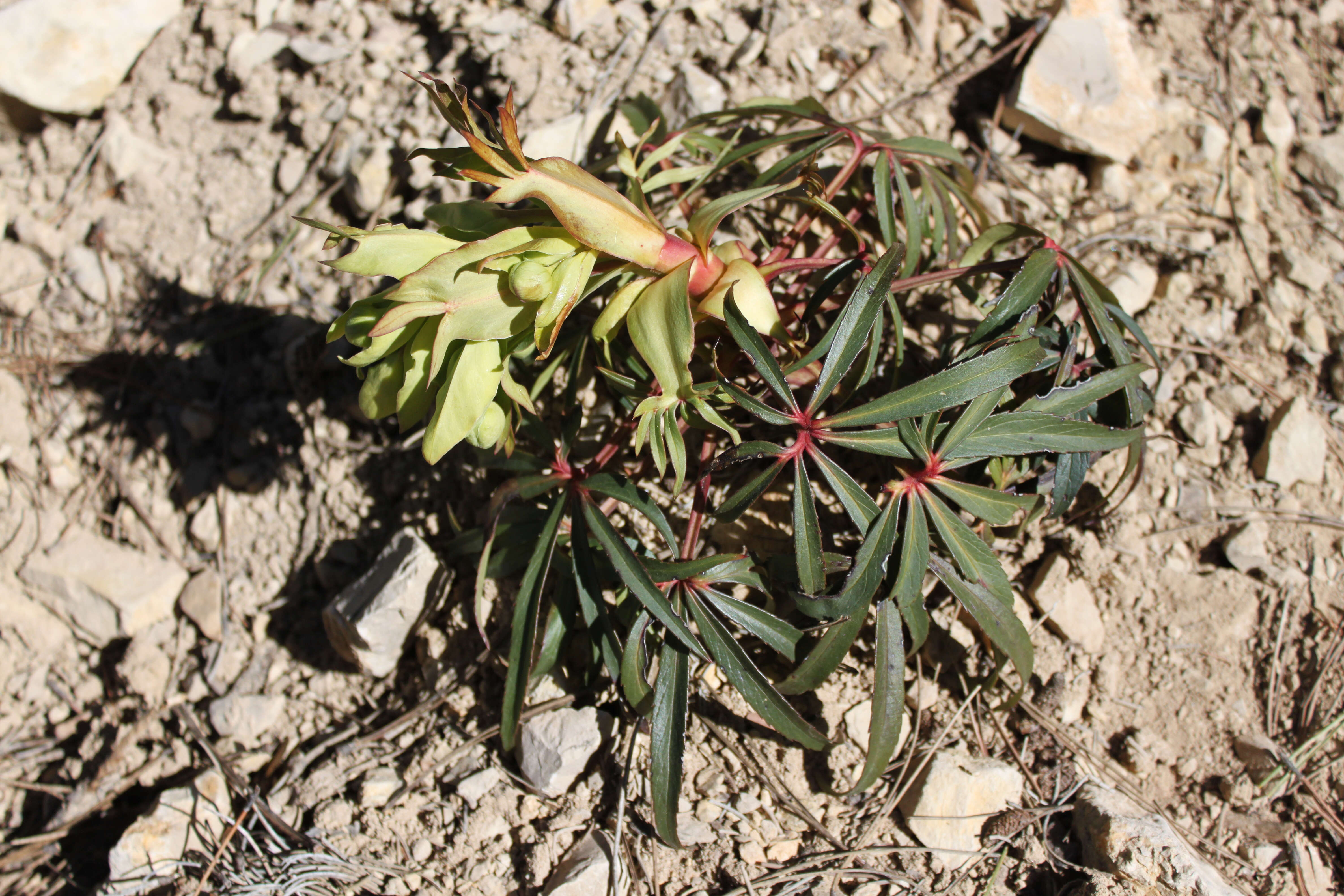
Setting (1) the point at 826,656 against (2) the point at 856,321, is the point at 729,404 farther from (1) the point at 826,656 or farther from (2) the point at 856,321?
(1) the point at 826,656

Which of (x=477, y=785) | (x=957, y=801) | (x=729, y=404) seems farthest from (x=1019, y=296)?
(x=477, y=785)

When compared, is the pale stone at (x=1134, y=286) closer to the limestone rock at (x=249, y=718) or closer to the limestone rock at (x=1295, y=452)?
the limestone rock at (x=1295, y=452)

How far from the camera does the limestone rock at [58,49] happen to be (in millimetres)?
2686

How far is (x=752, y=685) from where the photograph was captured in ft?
5.09

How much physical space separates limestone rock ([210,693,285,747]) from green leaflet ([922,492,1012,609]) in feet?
5.43

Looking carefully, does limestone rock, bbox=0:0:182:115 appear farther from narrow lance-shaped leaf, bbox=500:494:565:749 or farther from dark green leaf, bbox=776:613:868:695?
dark green leaf, bbox=776:613:868:695

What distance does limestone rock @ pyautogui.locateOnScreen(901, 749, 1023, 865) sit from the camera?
1647mm

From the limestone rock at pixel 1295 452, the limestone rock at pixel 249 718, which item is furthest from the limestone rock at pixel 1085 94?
the limestone rock at pixel 249 718

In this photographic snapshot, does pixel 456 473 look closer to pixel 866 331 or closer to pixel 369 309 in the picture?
pixel 369 309

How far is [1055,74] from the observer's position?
229 cm

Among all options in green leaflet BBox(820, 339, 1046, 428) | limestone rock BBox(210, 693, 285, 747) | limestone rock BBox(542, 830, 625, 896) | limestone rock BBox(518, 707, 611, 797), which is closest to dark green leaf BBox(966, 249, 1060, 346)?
green leaflet BBox(820, 339, 1046, 428)

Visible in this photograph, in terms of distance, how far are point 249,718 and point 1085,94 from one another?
2736 millimetres

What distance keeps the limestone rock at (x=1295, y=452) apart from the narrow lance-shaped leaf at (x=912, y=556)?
1038mm

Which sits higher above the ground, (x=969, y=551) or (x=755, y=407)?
(x=755, y=407)
